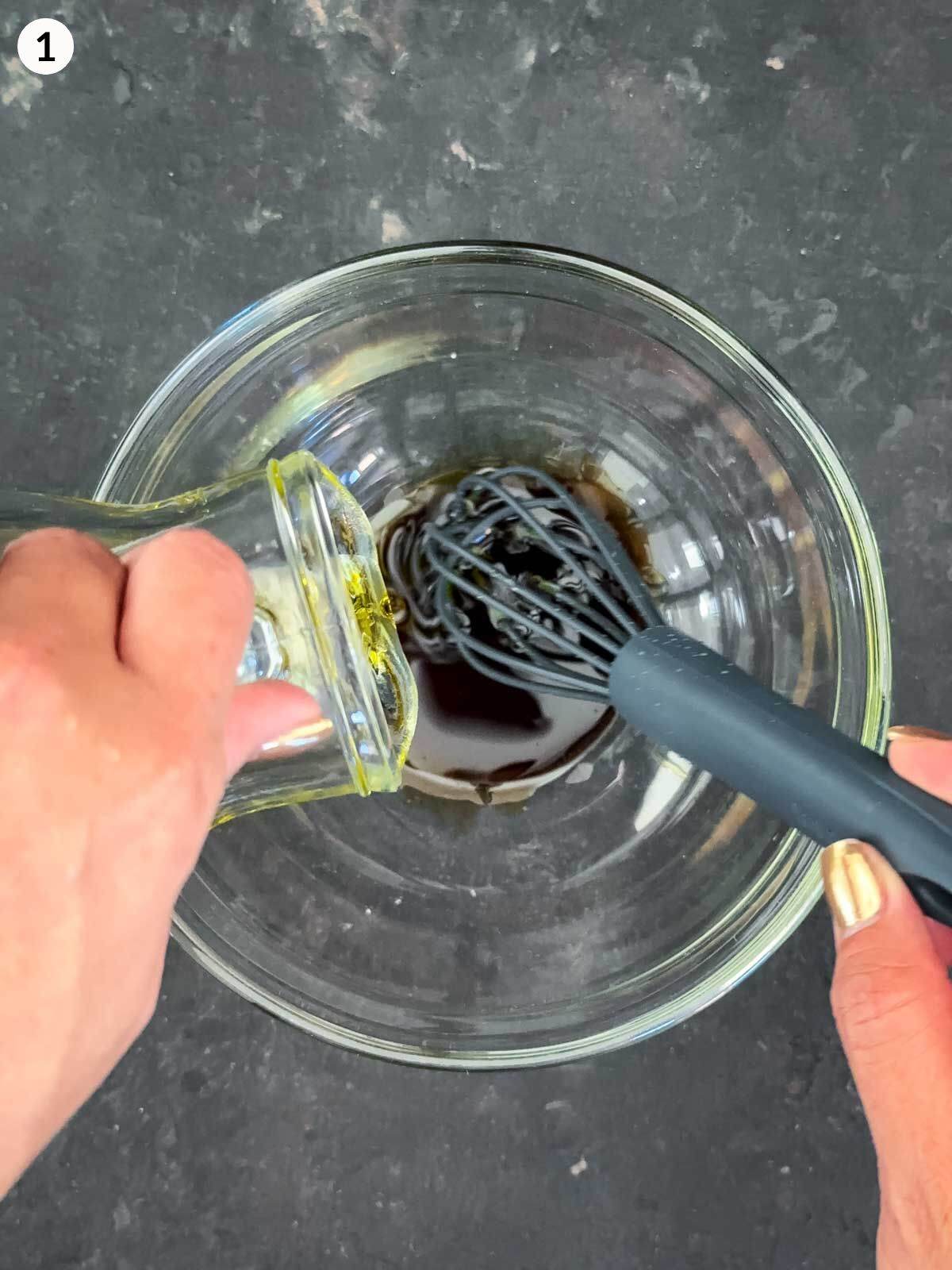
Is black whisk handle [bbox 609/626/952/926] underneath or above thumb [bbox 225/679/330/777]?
underneath

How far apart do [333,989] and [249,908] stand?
6cm

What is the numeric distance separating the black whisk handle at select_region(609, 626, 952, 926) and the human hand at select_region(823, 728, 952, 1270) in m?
0.01

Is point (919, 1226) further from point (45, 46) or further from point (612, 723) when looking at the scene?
point (45, 46)

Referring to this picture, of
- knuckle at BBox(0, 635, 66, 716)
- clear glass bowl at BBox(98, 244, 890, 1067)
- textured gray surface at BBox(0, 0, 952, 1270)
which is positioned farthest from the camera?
textured gray surface at BBox(0, 0, 952, 1270)

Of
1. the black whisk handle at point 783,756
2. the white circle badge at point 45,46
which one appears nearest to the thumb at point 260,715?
the black whisk handle at point 783,756

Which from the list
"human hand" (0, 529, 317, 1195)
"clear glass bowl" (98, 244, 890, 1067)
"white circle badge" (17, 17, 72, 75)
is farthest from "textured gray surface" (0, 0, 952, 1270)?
"human hand" (0, 529, 317, 1195)

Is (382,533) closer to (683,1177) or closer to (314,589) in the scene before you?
(314,589)

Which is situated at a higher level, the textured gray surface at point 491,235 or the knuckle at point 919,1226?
the textured gray surface at point 491,235

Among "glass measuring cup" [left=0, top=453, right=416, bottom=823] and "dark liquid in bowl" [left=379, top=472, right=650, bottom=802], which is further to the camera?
"dark liquid in bowl" [left=379, top=472, right=650, bottom=802]

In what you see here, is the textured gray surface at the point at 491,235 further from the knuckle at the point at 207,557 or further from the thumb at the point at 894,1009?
the knuckle at the point at 207,557

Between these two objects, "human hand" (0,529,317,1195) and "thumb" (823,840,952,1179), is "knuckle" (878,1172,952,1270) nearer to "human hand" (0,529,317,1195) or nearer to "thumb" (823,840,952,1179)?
"thumb" (823,840,952,1179)

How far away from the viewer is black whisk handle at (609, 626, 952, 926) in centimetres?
41

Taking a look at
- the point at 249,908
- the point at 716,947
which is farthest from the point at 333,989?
the point at 716,947

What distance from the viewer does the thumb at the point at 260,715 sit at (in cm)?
38
